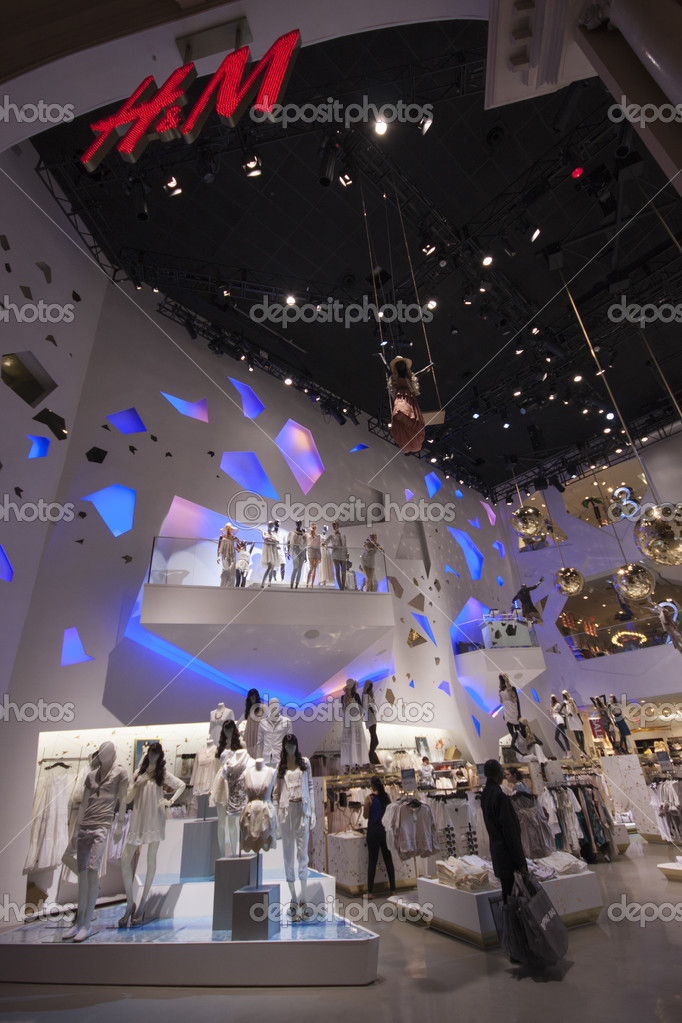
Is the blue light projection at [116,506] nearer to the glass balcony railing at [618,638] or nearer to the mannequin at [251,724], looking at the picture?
the mannequin at [251,724]

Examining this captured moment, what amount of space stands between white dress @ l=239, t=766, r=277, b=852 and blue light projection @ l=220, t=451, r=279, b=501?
6.22 metres

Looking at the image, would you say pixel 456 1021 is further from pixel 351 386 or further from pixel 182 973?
pixel 351 386

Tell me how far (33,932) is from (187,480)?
6375 mm

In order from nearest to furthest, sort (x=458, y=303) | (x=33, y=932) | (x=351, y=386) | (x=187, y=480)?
(x=33, y=932) → (x=187, y=480) → (x=458, y=303) → (x=351, y=386)


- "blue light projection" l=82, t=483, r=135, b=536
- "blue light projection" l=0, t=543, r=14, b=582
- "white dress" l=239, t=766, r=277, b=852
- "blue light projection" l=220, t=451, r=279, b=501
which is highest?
"blue light projection" l=220, t=451, r=279, b=501

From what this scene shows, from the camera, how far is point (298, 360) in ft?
37.6

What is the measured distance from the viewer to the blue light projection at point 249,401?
10617 millimetres

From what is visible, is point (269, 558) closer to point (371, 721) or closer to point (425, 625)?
point (371, 721)

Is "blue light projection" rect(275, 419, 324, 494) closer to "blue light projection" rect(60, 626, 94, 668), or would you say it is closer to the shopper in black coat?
"blue light projection" rect(60, 626, 94, 668)

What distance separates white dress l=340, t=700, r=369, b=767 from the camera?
7.81 meters

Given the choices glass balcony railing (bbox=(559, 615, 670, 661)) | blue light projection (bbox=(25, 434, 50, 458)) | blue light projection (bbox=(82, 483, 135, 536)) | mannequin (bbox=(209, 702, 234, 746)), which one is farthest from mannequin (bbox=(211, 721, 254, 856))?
glass balcony railing (bbox=(559, 615, 670, 661))

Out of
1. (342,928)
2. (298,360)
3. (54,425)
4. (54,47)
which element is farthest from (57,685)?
(298,360)

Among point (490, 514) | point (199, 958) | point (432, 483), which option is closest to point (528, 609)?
point (432, 483)

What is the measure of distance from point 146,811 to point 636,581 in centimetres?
578
